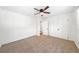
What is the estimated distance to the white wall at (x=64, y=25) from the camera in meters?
1.15

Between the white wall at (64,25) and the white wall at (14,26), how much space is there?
0.98 feet

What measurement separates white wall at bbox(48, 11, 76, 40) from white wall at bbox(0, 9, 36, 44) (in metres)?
0.30

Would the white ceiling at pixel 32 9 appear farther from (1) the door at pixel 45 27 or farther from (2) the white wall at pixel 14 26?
(1) the door at pixel 45 27

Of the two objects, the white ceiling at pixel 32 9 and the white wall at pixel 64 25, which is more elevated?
the white ceiling at pixel 32 9

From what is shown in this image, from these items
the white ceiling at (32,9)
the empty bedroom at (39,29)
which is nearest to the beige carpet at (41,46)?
the empty bedroom at (39,29)

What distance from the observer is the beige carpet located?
1.12 meters

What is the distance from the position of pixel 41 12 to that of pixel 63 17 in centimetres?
32

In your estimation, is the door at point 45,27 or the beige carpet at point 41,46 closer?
the beige carpet at point 41,46

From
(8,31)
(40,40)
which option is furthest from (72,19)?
(8,31)

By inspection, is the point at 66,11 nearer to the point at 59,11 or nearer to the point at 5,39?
the point at 59,11

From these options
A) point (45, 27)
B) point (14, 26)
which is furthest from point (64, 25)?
point (14, 26)
